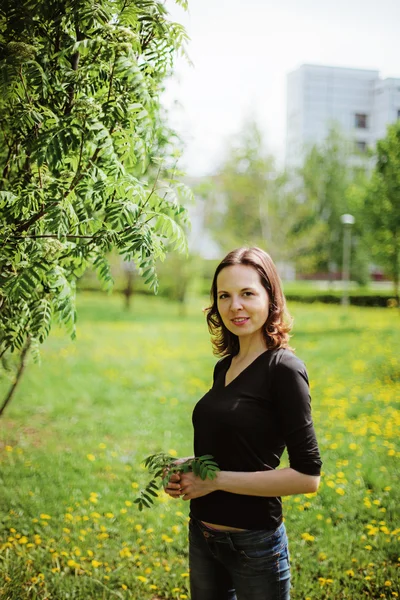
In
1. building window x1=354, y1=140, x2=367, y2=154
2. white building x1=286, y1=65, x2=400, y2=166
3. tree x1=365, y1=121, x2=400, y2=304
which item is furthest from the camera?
building window x1=354, y1=140, x2=367, y2=154

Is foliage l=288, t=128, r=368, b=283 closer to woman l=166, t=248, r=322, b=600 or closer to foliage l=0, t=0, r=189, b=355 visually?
foliage l=0, t=0, r=189, b=355

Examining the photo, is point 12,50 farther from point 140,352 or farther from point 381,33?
point 140,352

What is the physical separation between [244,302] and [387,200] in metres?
10.3

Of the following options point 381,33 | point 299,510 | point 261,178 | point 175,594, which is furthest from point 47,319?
point 261,178

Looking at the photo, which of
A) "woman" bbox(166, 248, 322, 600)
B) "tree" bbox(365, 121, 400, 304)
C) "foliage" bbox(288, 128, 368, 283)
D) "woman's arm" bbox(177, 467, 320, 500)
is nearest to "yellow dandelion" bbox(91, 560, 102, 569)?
"woman" bbox(166, 248, 322, 600)

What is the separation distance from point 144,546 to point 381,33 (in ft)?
17.9

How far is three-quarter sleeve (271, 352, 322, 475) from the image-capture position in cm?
185

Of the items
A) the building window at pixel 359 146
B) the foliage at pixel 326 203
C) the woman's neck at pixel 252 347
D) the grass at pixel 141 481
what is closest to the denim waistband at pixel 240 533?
the woman's neck at pixel 252 347

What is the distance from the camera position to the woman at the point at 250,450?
1.88 meters

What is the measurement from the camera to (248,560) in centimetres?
197

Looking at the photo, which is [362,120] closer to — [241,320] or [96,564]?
[96,564]

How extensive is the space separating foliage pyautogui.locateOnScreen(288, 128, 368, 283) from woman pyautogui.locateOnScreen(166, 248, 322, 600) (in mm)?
28548

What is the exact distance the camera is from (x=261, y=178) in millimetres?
28734

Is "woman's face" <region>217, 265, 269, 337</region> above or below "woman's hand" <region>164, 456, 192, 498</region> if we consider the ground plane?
above
